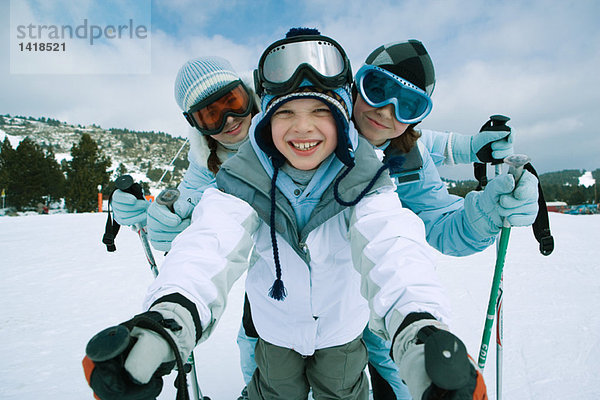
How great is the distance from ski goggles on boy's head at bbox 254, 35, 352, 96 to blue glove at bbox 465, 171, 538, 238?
97cm

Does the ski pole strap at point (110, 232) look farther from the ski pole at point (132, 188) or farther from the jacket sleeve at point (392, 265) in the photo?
the jacket sleeve at point (392, 265)

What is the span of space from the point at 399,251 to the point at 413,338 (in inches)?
11.5

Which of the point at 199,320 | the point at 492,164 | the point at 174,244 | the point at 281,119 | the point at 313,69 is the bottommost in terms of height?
the point at 199,320

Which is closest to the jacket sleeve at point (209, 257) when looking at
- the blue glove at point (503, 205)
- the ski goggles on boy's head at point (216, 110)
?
the ski goggles on boy's head at point (216, 110)

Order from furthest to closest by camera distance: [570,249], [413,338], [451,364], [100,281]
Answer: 1. [570,249]
2. [100,281]
3. [413,338]
4. [451,364]

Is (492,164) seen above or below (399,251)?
above

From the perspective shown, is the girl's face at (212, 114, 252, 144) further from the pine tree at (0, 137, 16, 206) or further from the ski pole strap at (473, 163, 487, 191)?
the pine tree at (0, 137, 16, 206)

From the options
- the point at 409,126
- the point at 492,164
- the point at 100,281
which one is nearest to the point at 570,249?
the point at 492,164

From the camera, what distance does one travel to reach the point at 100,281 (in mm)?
4727

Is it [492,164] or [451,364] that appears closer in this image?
[451,364]

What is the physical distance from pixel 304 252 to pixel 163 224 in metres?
0.87

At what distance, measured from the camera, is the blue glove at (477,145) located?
1954 mm

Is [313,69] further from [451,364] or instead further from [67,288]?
[67,288]

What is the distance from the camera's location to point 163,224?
69.0 inches
